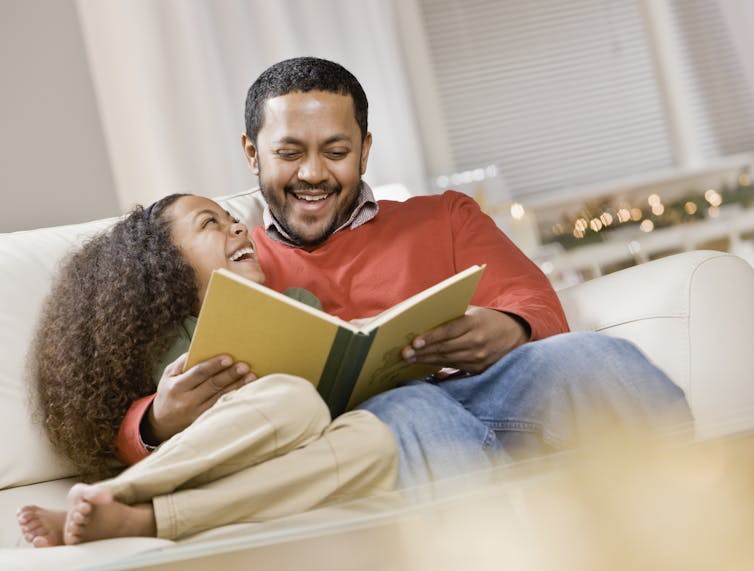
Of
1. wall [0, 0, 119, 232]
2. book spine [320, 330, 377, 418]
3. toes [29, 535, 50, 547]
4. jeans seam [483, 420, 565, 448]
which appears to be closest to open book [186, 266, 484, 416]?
book spine [320, 330, 377, 418]

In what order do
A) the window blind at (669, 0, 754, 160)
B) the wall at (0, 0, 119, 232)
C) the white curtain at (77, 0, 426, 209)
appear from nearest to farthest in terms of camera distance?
1. the wall at (0, 0, 119, 232)
2. the white curtain at (77, 0, 426, 209)
3. the window blind at (669, 0, 754, 160)

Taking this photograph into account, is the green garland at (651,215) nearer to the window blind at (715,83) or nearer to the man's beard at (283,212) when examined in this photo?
the window blind at (715,83)

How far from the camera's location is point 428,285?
4.88 ft

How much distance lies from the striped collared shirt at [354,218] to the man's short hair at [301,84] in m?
0.11

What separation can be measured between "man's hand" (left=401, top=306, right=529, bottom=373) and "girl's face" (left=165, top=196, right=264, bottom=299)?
0.34 metres

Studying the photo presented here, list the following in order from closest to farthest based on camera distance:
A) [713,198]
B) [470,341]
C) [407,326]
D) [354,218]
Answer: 1. [407,326]
2. [470,341]
3. [354,218]
4. [713,198]

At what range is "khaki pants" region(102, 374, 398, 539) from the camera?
86 centimetres

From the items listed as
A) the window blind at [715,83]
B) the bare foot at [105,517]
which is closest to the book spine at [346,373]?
the bare foot at [105,517]

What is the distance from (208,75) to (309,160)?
1839 millimetres

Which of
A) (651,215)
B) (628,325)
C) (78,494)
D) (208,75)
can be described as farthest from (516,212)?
(78,494)

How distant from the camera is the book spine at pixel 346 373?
1026mm

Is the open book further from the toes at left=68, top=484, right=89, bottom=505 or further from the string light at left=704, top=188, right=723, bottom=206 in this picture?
the string light at left=704, top=188, right=723, bottom=206

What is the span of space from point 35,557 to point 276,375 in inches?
11.6

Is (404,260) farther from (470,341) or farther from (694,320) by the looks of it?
(694,320)
